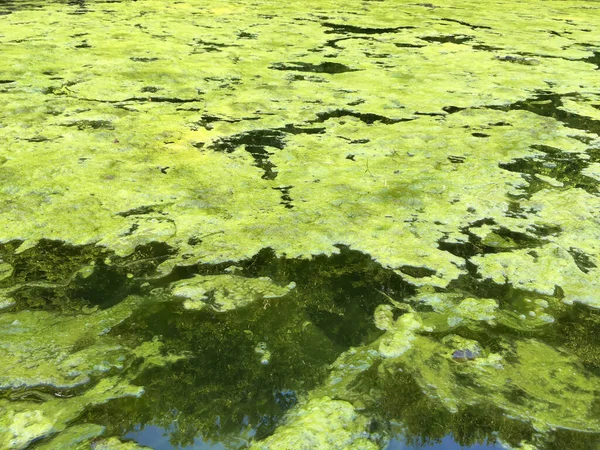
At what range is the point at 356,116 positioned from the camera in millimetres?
2977

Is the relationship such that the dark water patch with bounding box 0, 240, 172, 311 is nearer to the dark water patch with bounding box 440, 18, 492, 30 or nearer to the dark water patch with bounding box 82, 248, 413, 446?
the dark water patch with bounding box 82, 248, 413, 446

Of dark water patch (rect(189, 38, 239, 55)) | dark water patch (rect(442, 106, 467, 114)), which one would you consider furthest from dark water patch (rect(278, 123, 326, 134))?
dark water patch (rect(189, 38, 239, 55))

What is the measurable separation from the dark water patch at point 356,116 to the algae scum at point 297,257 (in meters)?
0.03

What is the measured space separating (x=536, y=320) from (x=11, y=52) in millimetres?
3895

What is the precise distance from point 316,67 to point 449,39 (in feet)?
5.15

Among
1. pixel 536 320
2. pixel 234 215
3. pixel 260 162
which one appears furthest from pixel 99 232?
pixel 536 320

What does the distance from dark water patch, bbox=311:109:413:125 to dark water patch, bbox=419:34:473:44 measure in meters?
2.04

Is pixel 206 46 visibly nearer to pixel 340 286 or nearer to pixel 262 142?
pixel 262 142

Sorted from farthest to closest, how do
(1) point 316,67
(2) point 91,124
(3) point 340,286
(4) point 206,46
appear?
(4) point 206,46
(1) point 316,67
(2) point 91,124
(3) point 340,286

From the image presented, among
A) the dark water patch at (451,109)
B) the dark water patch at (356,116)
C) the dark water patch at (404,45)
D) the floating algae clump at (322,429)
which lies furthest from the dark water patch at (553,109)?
the floating algae clump at (322,429)

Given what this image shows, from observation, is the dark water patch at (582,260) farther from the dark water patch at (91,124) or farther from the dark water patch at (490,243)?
the dark water patch at (91,124)

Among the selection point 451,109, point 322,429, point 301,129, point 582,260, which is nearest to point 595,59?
point 451,109

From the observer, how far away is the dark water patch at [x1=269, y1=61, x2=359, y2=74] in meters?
3.74

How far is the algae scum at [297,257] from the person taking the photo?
1229 mm
